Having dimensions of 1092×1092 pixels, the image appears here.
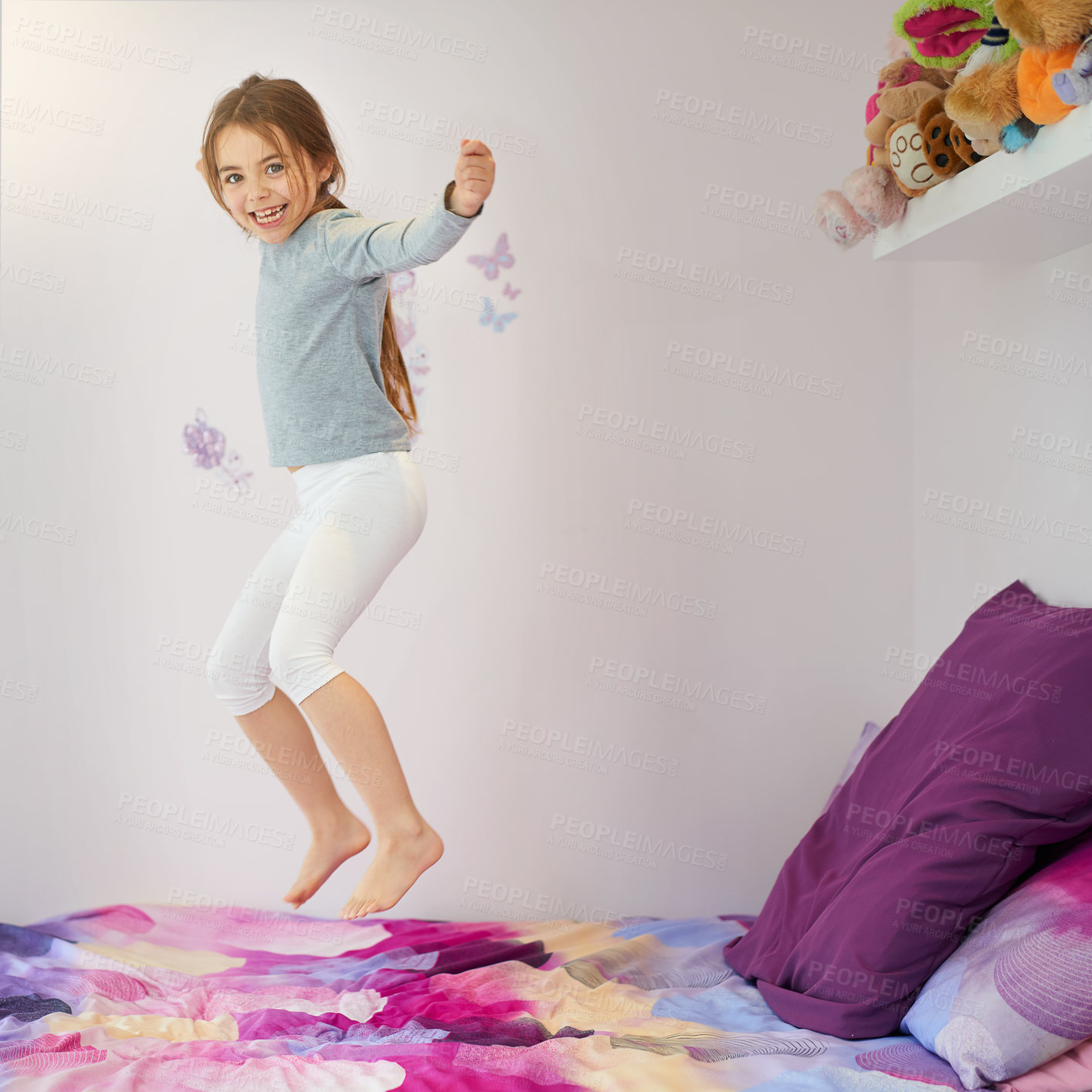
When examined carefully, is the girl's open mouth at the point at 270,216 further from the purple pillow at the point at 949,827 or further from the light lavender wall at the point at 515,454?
the purple pillow at the point at 949,827

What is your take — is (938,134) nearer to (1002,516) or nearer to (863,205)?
(863,205)

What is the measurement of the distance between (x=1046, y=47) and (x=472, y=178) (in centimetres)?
73

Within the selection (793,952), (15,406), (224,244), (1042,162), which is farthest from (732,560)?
(15,406)

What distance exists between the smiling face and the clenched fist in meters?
0.31

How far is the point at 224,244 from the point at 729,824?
1795 mm

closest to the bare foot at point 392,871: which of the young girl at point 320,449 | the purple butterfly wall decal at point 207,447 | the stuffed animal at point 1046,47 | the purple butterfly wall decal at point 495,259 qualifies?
the young girl at point 320,449

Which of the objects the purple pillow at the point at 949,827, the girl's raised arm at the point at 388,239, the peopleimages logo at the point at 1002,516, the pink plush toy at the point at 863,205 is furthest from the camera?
the peopleimages logo at the point at 1002,516

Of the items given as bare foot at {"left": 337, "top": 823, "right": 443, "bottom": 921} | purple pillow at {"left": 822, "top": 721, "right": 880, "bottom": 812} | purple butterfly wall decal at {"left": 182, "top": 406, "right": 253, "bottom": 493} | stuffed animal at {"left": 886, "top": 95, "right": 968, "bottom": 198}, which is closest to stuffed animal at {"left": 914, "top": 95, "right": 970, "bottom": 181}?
stuffed animal at {"left": 886, "top": 95, "right": 968, "bottom": 198}

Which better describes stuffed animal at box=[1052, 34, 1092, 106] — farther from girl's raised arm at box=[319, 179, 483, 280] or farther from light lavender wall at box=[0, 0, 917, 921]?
light lavender wall at box=[0, 0, 917, 921]

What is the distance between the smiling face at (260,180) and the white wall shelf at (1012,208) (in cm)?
99

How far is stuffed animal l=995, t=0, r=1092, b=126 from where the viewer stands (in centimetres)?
120

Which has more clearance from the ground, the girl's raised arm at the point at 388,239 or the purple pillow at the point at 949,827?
the girl's raised arm at the point at 388,239

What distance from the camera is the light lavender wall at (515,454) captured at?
2.29 meters

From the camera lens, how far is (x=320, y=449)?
1.49 metres
